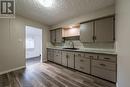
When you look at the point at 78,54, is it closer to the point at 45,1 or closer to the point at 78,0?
the point at 78,0

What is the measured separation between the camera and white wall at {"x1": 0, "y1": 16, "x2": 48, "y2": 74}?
329 cm

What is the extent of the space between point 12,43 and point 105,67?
12.0 feet

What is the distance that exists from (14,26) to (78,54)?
2.97 meters

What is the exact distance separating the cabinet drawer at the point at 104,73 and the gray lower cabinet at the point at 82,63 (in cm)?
24

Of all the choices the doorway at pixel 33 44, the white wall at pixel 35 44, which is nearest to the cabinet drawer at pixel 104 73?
the doorway at pixel 33 44

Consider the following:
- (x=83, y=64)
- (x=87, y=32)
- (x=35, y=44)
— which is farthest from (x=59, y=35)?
(x=35, y=44)

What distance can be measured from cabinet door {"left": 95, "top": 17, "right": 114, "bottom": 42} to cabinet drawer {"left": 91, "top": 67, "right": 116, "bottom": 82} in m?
0.96

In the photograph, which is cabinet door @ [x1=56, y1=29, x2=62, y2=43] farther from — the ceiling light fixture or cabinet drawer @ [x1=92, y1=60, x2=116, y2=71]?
cabinet drawer @ [x1=92, y1=60, x2=116, y2=71]

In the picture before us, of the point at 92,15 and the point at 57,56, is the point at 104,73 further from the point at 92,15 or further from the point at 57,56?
the point at 57,56

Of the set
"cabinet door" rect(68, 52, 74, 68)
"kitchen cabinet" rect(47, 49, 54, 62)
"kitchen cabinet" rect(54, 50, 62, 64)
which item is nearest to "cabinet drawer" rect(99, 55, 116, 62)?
"cabinet door" rect(68, 52, 74, 68)

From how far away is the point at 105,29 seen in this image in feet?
9.07

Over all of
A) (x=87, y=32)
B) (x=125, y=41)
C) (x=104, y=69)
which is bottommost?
(x=104, y=69)

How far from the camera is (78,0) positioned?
261cm

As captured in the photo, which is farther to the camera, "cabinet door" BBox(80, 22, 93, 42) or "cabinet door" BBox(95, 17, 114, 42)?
"cabinet door" BBox(80, 22, 93, 42)
